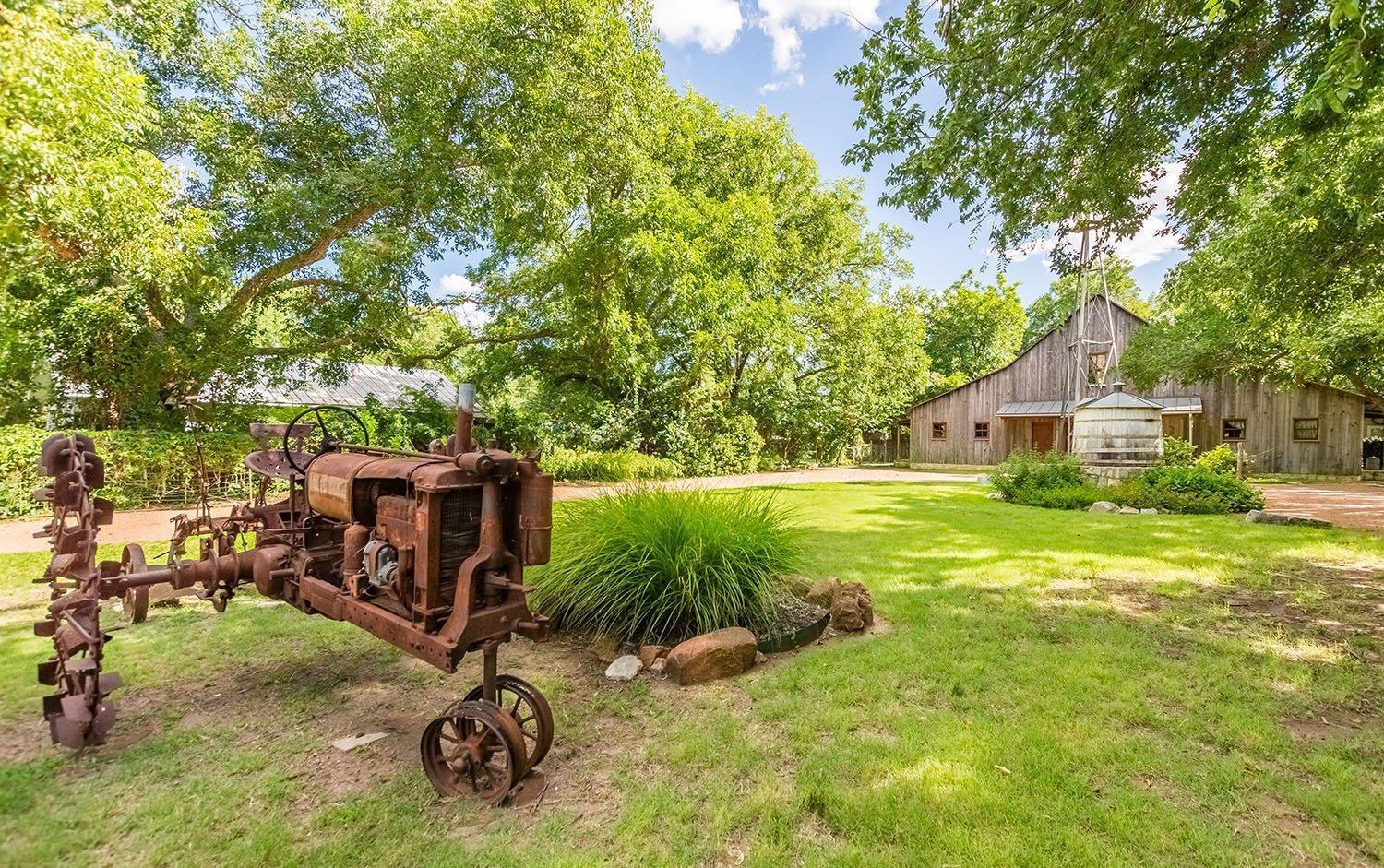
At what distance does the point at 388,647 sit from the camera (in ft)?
13.0

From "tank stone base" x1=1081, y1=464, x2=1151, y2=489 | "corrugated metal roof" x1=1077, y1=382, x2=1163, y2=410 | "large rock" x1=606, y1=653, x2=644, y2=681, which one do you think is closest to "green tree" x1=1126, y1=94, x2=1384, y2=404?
"corrugated metal roof" x1=1077, y1=382, x2=1163, y2=410

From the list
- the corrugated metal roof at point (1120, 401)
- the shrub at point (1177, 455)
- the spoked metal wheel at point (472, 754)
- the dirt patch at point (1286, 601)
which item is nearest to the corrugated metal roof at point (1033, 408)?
the shrub at point (1177, 455)

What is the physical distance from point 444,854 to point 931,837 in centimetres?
173

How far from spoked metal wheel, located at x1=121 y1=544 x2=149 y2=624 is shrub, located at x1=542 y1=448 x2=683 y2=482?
10667mm

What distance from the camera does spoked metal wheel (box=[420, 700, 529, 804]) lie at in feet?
7.38

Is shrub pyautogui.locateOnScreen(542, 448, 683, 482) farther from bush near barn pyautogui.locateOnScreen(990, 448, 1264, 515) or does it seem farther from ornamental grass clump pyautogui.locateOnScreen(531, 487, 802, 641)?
ornamental grass clump pyautogui.locateOnScreen(531, 487, 802, 641)

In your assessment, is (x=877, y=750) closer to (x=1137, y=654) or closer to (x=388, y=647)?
(x=1137, y=654)

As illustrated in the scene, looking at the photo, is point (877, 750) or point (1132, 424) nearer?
point (877, 750)

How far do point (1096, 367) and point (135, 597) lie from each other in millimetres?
24807

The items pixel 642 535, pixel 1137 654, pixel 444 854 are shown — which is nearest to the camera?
pixel 444 854

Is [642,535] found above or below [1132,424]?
below

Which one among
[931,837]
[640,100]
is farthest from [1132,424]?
[931,837]

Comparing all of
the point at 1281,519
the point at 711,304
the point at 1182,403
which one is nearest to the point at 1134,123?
the point at 1281,519

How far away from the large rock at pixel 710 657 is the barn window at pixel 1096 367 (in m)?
21.3
